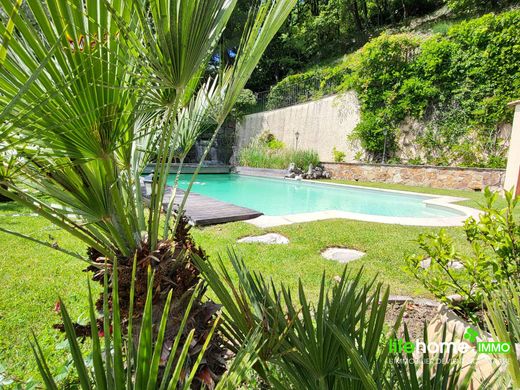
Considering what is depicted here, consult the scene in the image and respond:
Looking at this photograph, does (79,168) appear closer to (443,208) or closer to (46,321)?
(46,321)

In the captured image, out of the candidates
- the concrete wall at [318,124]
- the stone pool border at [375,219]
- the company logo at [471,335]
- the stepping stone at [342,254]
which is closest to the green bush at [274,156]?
the concrete wall at [318,124]

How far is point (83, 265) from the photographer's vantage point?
355 centimetres

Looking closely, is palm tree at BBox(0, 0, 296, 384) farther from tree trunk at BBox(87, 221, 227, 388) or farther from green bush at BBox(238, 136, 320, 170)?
green bush at BBox(238, 136, 320, 170)

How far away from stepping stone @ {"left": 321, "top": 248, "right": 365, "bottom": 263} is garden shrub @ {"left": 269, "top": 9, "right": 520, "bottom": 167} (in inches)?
369

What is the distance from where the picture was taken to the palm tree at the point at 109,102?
756mm

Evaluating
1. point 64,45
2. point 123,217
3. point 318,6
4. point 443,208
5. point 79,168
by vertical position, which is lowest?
point 443,208

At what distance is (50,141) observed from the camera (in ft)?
2.81

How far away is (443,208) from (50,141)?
26.5 ft

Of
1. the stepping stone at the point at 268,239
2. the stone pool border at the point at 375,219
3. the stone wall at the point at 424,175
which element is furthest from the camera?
the stone wall at the point at 424,175

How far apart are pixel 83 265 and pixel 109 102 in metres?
3.35

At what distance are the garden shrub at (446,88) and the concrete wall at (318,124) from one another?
85 centimetres

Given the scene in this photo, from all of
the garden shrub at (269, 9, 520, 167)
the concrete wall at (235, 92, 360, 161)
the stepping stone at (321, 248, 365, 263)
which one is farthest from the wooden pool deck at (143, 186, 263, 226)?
the concrete wall at (235, 92, 360, 161)

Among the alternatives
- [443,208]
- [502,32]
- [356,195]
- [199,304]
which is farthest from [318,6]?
[199,304]

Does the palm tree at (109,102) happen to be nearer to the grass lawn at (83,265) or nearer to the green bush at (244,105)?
the grass lawn at (83,265)
